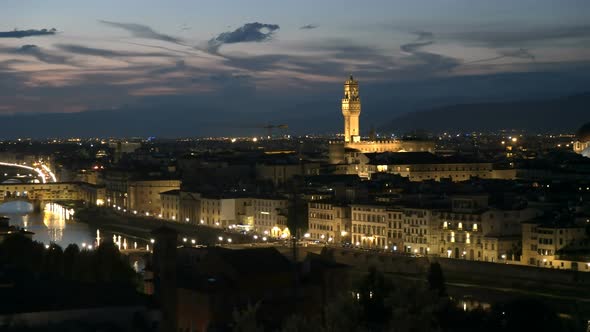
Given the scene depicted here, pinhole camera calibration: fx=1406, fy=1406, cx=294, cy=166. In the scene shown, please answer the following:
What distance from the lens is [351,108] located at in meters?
63.9

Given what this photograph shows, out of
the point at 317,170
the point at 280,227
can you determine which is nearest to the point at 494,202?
the point at 280,227

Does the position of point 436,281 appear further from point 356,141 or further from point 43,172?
point 43,172

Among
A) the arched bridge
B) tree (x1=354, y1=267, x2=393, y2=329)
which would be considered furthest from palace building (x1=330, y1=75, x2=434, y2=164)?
tree (x1=354, y1=267, x2=393, y2=329)

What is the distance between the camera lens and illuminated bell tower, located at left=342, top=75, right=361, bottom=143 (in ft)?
208

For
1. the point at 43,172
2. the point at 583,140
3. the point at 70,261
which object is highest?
the point at 583,140

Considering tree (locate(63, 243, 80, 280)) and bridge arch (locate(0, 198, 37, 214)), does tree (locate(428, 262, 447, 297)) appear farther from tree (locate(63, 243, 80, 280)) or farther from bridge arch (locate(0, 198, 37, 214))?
bridge arch (locate(0, 198, 37, 214))

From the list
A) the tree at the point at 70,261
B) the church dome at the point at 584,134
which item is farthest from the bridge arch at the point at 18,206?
the tree at the point at 70,261

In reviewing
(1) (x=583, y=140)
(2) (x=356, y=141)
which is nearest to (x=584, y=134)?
(1) (x=583, y=140)

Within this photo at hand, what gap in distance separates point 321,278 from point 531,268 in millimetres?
8098

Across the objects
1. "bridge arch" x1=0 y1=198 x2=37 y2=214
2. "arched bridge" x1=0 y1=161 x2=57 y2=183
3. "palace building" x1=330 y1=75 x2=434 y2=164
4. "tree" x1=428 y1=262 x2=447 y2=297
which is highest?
"palace building" x1=330 y1=75 x2=434 y2=164

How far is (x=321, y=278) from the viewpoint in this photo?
68.9ft

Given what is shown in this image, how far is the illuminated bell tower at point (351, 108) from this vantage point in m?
63.4

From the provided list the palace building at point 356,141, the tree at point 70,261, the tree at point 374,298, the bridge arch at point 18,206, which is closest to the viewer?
the tree at point 374,298

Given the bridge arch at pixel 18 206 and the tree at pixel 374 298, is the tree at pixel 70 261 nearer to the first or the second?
the tree at pixel 374 298
